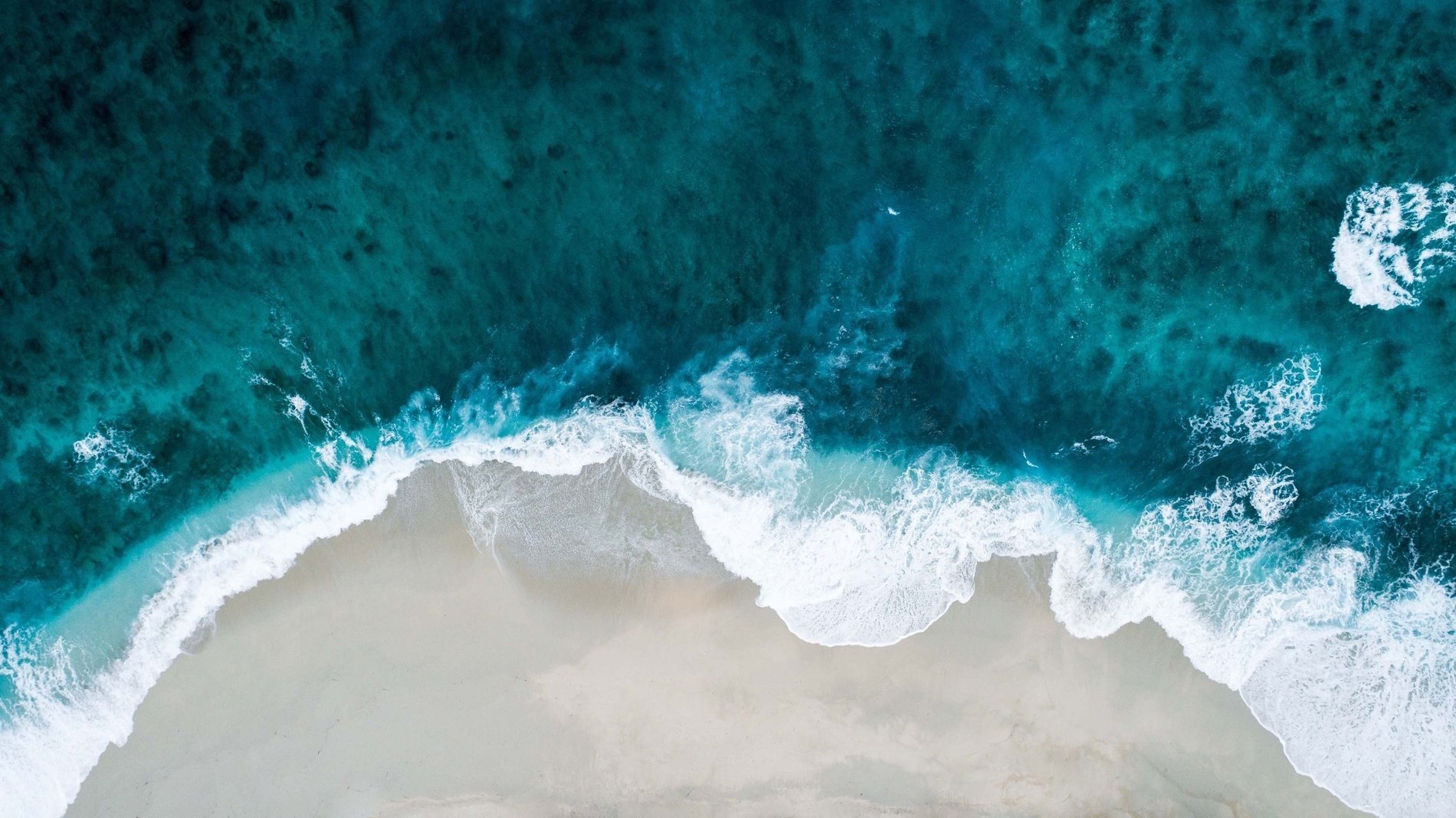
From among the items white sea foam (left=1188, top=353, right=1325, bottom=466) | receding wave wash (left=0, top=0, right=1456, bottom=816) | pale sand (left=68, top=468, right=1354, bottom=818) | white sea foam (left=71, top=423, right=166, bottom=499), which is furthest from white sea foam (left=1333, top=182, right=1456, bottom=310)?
white sea foam (left=71, top=423, right=166, bottom=499)

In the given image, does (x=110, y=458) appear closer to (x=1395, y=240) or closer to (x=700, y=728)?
(x=700, y=728)

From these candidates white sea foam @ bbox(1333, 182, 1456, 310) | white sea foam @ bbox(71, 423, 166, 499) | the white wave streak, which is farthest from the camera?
white sea foam @ bbox(71, 423, 166, 499)

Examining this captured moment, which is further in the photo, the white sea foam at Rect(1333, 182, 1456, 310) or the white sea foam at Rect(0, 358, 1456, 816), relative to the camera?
the white sea foam at Rect(0, 358, 1456, 816)

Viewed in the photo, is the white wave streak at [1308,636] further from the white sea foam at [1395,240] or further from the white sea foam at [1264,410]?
the white sea foam at [1395,240]

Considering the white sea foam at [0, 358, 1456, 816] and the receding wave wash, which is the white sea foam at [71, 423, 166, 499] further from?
the white sea foam at [0, 358, 1456, 816]

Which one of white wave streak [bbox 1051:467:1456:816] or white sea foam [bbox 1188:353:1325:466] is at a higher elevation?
white sea foam [bbox 1188:353:1325:466]

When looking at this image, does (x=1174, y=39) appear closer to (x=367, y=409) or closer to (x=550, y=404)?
(x=550, y=404)

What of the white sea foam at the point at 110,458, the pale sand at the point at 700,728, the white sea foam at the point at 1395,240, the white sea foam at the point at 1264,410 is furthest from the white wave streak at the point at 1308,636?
the white sea foam at the point at 110,458

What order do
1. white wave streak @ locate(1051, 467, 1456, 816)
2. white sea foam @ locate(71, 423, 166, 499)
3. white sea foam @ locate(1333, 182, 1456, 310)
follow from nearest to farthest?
white sea foam @ locate(1333, 182, 1456, 310) < white wave streak @ locate(1051, 467, 1456, 816) < white sea foam @ locate(71, 423, 166, 499)
